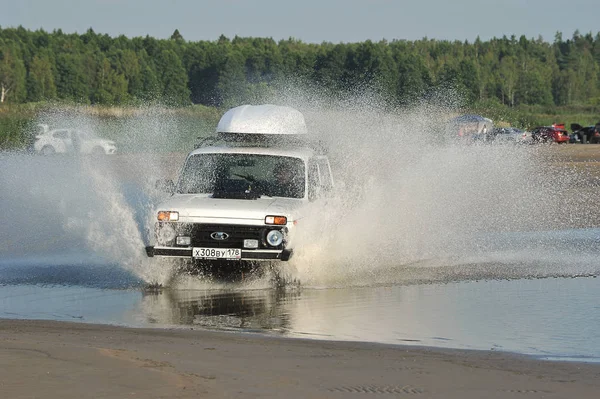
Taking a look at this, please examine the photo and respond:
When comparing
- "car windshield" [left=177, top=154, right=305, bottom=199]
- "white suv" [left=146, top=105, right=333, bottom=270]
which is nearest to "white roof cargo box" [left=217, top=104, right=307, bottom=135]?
"white suv" [left=146, top=105, right=333, bottom=270]

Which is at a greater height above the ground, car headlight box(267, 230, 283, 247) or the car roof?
the car roof

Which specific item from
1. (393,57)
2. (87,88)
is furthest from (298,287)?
(393,57)

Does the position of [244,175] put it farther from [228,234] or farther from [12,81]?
[12,81]

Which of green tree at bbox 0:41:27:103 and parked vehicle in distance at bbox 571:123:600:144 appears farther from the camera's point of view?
green tree at bbox 0:41:27:103

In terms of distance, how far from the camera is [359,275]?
44.7ft

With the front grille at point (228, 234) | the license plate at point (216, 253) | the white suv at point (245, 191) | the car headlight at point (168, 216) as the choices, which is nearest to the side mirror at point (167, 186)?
the white suv at point (245, 191)

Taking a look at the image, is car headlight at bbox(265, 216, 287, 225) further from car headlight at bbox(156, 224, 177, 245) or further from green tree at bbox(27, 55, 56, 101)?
green tree at bbox(27, 55, 56, 101)

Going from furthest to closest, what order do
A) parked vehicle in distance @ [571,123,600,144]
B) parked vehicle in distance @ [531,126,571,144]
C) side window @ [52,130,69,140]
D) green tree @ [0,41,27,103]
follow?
green tree @ [0,41,27,103], parked vehicle in distance @ [531,126,571,144], parked vehicle in distance @ [571,123,600,144], side window @ [52,130,69,140]

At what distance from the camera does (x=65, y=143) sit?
48.3 metres

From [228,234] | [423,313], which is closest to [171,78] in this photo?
[228,234]

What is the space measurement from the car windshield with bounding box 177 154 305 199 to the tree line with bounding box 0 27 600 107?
240ft

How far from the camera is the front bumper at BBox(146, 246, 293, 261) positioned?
40.2 feet

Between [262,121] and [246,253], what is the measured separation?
2.79 meters

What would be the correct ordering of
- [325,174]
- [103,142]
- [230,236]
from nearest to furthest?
[230,236] < [325,174] < [103,142]
